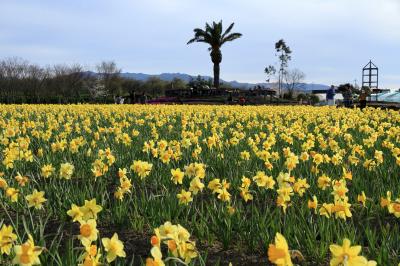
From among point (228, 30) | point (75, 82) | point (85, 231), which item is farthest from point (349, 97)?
point (75, 82)

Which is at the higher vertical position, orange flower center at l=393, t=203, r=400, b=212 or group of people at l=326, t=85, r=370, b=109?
group of people at l=326, t=85, r=370, b=109

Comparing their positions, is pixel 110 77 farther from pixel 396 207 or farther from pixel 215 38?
pixel 396 207

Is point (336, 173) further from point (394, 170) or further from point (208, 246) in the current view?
point (208, 246)

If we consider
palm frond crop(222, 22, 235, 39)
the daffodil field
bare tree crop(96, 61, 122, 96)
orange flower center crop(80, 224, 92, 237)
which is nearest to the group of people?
the daffodil field

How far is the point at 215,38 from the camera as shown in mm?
48281

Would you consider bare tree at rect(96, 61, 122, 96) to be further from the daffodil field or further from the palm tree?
the daffodil field

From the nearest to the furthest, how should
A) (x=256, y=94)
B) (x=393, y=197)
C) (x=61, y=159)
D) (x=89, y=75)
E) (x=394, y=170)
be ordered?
1. (x=393, y=197)
2. (x=394, y=170)
3. (x=61, y=159)
4. (x=256, y=94)
5. (x=89, y=75)

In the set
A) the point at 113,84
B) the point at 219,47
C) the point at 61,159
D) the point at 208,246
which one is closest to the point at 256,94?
the point at 219,47

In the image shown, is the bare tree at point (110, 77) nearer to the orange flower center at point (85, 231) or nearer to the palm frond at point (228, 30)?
the palm frond at point (228, 30)

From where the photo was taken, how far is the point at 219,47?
159ft

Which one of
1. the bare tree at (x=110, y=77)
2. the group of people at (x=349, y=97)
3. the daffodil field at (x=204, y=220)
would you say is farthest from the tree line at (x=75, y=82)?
the daffodil field at (x=204, y=220)

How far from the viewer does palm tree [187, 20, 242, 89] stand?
48.0 metres

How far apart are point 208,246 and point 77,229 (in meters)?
1.18

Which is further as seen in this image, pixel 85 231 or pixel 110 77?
pixel 110 77
